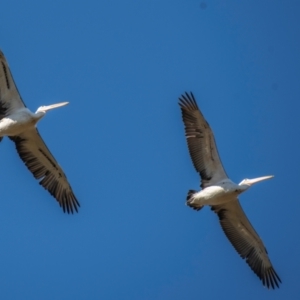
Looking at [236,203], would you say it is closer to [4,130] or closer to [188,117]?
[188,117]

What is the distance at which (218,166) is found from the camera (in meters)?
21.1

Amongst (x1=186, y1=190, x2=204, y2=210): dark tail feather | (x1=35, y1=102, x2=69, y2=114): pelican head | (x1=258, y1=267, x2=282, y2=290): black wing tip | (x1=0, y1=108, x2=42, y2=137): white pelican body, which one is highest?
(x1=35, y1=102, x2=69, y2=114): pelican head

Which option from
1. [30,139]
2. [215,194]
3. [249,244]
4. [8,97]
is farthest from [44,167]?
[249,244]

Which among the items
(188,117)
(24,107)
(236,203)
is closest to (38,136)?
(24,107)

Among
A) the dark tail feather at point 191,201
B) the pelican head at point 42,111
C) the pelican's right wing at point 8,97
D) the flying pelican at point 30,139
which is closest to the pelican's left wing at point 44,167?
the flying pelican at point 30,139

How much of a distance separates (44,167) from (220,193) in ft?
14.7

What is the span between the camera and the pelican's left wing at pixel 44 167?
20.7 metres

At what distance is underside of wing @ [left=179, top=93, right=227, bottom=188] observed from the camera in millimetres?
20906

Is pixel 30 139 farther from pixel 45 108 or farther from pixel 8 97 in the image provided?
pixel 8 97

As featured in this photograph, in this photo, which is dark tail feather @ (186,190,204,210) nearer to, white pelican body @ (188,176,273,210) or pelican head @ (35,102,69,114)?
white pelican body @ (188,176,273,210)

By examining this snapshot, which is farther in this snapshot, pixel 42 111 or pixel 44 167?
pixel 44 167

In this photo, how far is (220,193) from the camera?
20688 millimetres

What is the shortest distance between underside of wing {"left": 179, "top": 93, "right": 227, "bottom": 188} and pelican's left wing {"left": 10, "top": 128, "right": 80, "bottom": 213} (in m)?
3.36

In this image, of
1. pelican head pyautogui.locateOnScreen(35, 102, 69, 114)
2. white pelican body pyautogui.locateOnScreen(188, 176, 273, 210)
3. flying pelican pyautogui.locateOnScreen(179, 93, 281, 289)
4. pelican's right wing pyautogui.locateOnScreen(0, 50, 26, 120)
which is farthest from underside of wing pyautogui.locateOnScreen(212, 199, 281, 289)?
pelican's right wing pyautogui.locateOnScreen(0, 50, 26, 120)
